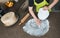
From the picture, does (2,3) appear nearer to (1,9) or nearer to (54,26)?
(1,9)

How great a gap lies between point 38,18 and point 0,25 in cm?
22

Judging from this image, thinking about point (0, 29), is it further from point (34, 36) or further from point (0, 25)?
point (34, 36)

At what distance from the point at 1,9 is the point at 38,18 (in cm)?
23

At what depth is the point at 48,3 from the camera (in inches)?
41.9

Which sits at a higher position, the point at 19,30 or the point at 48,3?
the point at 48,3

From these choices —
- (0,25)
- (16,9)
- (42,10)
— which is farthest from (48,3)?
(0,25)

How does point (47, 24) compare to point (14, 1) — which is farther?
point (14, 1)

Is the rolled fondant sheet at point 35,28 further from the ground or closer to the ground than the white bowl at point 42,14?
closer to the ground

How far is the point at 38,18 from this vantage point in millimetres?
1053

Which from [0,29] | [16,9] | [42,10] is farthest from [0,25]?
[42,10]

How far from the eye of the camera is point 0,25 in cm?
109

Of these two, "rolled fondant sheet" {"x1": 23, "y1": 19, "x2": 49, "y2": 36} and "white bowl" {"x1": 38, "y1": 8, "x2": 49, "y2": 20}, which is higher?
"white bowl" {"x1": 38, "y1": 8, "x2": 49, "y2": 20}

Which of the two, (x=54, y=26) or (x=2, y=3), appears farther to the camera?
(x=2, y=3)

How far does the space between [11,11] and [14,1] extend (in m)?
0.07
